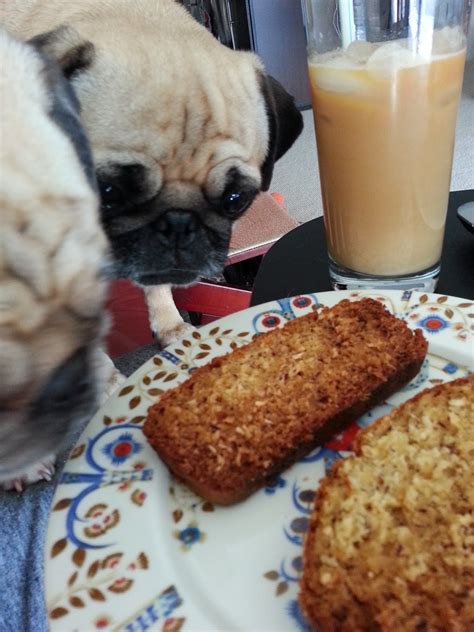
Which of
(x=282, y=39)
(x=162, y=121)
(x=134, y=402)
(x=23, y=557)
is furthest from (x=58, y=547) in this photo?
(x=282, y=39)

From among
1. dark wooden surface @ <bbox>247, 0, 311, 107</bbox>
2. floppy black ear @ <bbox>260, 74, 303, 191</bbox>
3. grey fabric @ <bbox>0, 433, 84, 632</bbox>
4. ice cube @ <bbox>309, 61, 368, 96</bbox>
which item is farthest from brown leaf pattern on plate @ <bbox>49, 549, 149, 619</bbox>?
dark wooden surface @ <bbox>247, 0, 311, 107</bbox>

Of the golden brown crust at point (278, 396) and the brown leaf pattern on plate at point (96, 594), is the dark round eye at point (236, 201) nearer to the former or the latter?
the golden brown crust at point (278, 396)

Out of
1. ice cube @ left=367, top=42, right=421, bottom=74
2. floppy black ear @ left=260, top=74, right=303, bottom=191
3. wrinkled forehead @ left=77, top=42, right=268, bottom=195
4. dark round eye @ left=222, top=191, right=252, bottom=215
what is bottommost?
dark round eye @ left=222, top=191, right=252, bottom=215

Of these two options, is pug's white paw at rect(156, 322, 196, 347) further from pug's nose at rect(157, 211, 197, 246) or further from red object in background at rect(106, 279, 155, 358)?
pug's nose at rect(157, 211, 197, 246)

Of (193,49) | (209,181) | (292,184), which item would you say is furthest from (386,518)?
(292,184)

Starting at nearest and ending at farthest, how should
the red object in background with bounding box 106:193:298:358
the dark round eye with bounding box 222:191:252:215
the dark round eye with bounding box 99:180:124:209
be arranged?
the dark round eye with bounding box 99:180:124:209 → the dark round eye with bounding box 222:191:252:215 → the red object in background with bounding box 106:193:298:358

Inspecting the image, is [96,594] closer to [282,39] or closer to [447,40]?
[447,40]

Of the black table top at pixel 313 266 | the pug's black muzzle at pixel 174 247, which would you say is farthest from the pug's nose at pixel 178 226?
the black table top at pixel 313 266
